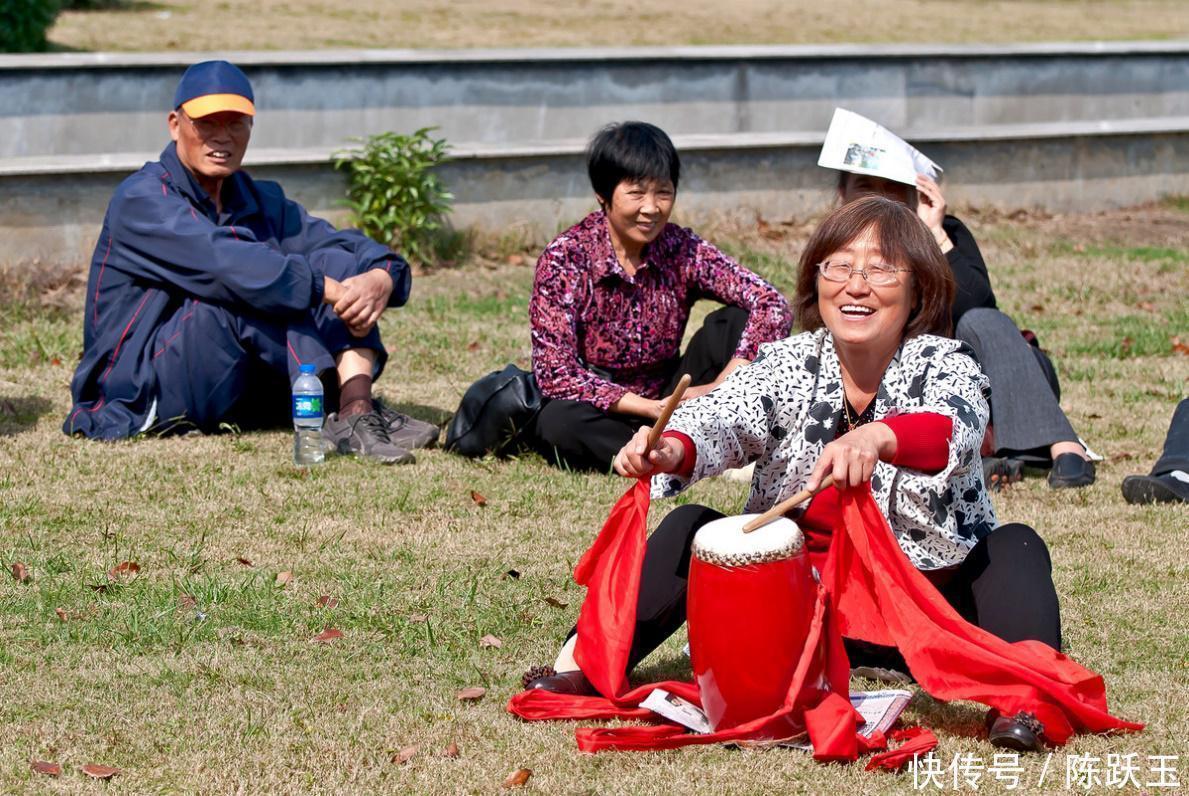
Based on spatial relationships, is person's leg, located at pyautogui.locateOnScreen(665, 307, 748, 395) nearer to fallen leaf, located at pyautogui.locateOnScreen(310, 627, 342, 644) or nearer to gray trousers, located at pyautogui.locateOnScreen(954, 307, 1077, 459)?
gray trousers, located at pyautogui.locateOnScreen(954, 307, 1077, 459)

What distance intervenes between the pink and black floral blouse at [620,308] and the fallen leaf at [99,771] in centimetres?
320

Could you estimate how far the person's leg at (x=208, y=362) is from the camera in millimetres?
7051

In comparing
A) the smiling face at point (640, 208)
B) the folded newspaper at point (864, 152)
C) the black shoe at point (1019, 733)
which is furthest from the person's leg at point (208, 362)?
the black shoe at point (1019, 733)

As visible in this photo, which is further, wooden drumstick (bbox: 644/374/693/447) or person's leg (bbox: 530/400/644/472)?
person's leg (bbox: 530/400/644/472)

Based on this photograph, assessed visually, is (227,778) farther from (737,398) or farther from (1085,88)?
(1085,88)

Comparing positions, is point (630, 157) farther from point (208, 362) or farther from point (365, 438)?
point (208, 362)

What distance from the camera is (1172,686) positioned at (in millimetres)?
4289

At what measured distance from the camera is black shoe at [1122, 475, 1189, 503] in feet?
20.2

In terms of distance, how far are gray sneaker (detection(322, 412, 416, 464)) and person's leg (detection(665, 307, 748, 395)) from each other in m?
1.17

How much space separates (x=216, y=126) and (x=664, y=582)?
3.79m

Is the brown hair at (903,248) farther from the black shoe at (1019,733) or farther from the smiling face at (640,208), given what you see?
the smiling face at (640,208)

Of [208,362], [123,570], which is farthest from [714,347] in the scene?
[123,570]

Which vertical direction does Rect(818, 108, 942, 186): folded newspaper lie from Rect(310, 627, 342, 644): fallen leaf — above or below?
above

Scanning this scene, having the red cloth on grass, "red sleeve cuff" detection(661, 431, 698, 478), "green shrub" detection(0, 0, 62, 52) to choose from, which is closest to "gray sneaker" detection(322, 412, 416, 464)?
the red cloth on grass
